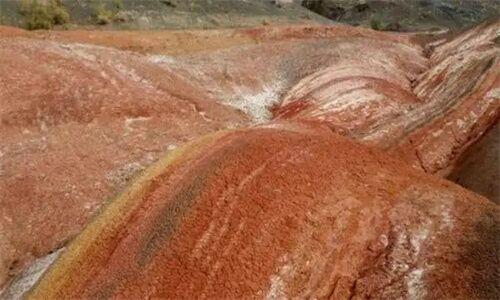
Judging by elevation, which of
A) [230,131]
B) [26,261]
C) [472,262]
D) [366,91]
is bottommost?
[26,261]

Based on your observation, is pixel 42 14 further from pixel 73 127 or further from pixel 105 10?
pixel 73 127

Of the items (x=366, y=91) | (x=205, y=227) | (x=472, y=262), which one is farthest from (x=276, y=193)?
(x=366, y=91)

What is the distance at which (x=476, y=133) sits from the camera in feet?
53.3

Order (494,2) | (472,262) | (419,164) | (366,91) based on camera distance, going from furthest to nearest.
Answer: (494,2) → (366,91) → (419,164) → (472,262)

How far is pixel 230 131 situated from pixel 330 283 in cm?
508

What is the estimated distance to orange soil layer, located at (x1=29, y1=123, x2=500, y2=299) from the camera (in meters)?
8.64

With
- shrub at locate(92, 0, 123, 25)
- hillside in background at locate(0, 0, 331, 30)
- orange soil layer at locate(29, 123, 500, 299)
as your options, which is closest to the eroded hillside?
orange soil layer at locate(29, 123, 500, 299)

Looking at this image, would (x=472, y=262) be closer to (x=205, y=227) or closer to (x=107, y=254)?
(x=205, y=227)

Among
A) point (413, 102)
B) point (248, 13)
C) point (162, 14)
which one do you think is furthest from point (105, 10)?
point (413, 102)

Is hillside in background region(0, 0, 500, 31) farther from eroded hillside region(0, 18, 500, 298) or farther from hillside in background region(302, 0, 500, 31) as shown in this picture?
eroded hillside region(0, 18, 500, 298)

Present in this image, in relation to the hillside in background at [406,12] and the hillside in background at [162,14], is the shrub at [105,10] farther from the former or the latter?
the hillside in background at [406,12]

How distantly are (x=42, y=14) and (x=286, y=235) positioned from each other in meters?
34.2

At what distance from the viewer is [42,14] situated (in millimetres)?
39562

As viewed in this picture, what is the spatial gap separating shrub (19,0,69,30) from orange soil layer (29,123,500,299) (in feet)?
99.7
